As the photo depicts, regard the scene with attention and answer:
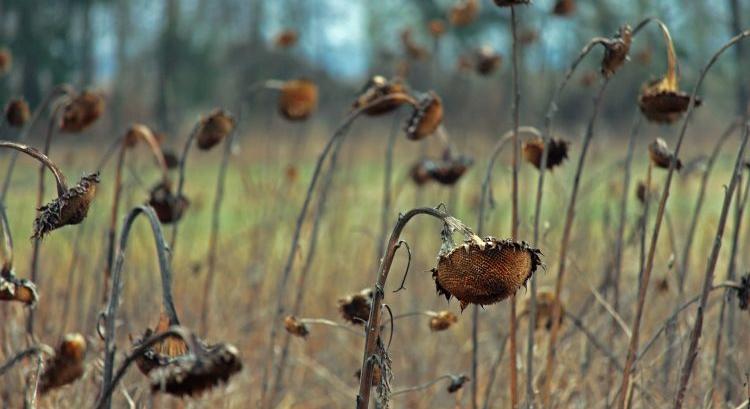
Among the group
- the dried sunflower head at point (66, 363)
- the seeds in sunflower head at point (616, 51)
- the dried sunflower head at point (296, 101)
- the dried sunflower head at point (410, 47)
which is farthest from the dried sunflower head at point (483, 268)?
the dried sunflower head at point (410, 47)

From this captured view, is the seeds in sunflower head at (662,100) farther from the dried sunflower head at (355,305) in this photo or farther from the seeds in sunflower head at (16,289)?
the seeds in sunflower head at (16,289)

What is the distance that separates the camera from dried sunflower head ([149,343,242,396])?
1002 millimetres

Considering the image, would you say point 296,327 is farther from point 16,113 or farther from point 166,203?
point 16,113

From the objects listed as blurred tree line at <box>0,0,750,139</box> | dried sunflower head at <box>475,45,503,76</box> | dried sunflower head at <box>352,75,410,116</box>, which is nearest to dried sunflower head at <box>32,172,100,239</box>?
dried sunflower head at <box>352,75,410,116</box>

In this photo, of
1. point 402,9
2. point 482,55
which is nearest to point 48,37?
point 402,9

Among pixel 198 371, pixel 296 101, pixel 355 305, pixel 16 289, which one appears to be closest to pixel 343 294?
pixel 296 101

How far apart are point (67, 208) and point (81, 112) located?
3.12 feet

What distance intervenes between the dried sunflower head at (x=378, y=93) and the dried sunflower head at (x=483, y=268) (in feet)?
2.93

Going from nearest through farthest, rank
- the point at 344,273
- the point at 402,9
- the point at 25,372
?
the point at 25,372 → the point at 344,273 → the point at 402,9

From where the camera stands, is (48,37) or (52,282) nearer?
(52,282)

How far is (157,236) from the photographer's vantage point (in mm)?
1184

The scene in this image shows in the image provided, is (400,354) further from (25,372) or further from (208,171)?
(208,171)

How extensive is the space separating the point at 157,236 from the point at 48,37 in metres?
16.4

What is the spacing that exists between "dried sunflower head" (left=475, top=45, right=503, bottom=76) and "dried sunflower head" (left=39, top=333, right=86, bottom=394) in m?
1.77
